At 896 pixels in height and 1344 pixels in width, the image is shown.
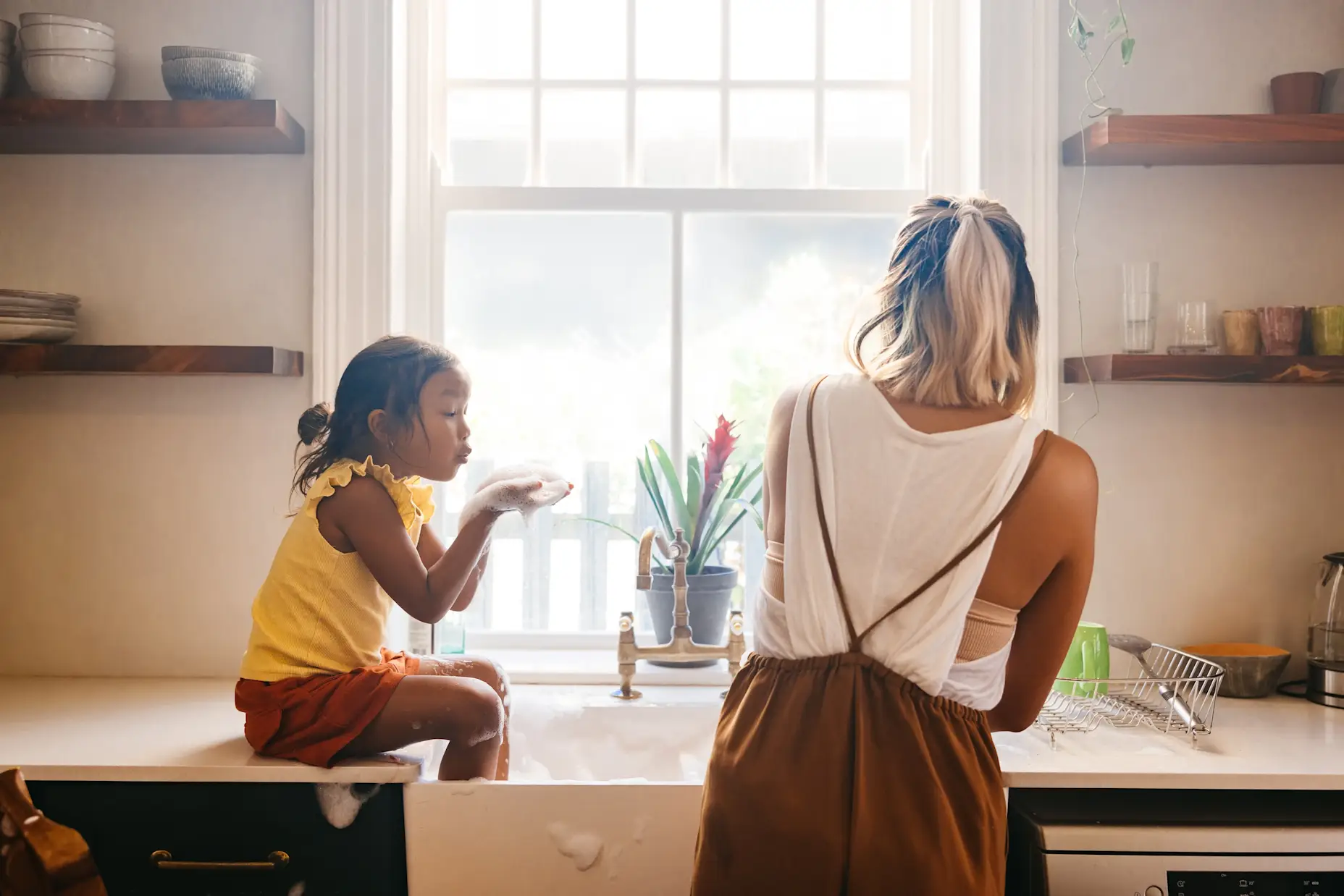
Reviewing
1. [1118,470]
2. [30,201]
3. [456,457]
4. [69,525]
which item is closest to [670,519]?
[456,457]

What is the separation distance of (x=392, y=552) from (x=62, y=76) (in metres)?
1.14

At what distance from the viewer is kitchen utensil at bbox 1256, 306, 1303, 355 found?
6.07 feet

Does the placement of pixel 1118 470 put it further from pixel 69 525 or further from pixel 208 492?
pixel 69 525

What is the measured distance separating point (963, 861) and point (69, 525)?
179 centimetres

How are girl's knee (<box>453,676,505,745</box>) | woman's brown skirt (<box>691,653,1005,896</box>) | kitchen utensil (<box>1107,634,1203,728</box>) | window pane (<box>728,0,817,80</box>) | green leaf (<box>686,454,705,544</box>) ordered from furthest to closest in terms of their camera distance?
window pane (<box>728,0,817,80</box>) → green leaf (<box>686,454,705,544</box>) → kitchen utensil (<box>1107,634,1203,728</box>) → girl's knee (<box>453,676,505,745</box>) → woman's brown skirt (<box>691,653,1005,896</box>)

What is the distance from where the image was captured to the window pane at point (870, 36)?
2.20 m

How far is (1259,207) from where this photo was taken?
6.62ft

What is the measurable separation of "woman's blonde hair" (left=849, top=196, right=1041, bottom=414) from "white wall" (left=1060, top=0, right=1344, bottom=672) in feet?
2.69

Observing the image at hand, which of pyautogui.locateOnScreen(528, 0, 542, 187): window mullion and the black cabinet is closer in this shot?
the black cabinet

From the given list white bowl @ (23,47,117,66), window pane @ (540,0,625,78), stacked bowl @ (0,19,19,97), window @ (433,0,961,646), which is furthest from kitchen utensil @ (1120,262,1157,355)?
stacked bowl @ (0,19,19,97)

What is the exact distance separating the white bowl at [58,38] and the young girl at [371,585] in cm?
88

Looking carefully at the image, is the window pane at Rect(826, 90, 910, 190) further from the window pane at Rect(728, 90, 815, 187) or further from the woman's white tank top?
the woman's white tank top

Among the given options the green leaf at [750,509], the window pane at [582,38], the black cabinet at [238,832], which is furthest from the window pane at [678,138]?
the black cabinet at [238,832]

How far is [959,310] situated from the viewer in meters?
1.22
